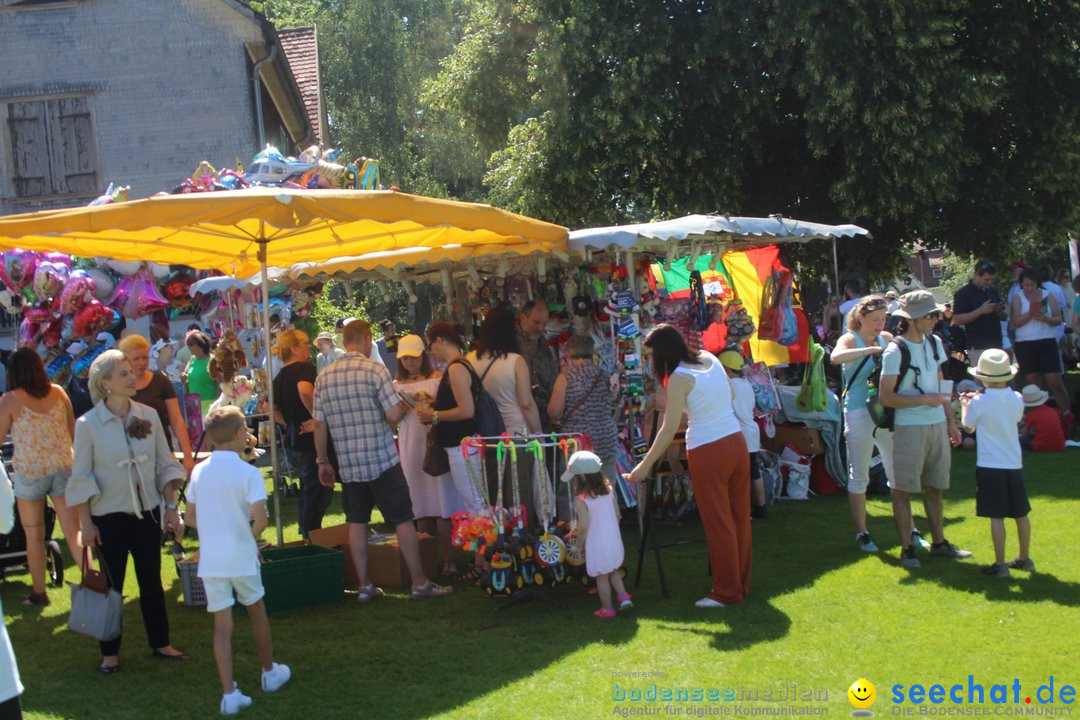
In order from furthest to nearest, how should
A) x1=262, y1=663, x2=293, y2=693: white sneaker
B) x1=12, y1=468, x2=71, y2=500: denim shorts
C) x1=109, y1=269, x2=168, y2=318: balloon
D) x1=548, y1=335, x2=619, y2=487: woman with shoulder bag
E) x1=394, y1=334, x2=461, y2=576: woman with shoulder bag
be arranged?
x1=109, y1=269, x2=168, y2=318: balloon
x1=394, y1=334, x2=461, y2=576: woman with shoulder bag
x1=548, y1=335, x2=619, y2=487: woman with shoulder bag
x1=12, y1=468, x2=71, y2=500: denim shorts
x1=262, y1=663, x2=293, y2=693: white sneaker

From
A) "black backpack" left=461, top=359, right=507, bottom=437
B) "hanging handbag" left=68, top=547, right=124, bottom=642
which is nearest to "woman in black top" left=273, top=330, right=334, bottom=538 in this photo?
"black backpack" left=461, top=359, right=507, bottom=437

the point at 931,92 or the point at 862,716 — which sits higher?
the point at 931,92

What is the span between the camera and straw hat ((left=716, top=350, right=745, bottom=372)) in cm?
895

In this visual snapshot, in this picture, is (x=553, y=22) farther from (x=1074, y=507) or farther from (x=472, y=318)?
(x=1074, y=507)

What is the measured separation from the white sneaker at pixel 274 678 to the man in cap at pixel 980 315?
30.8 feet

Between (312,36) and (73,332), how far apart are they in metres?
17.9

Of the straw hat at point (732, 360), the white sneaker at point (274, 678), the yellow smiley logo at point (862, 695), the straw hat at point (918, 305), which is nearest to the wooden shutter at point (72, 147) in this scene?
the straw hat at point (732, 360)

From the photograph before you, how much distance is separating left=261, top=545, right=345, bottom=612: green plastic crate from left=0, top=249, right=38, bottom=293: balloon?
14.5ft

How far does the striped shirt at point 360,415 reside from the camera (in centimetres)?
689

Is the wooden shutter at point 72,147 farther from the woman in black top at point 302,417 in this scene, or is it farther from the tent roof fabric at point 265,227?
the woman in black top at point 302,417

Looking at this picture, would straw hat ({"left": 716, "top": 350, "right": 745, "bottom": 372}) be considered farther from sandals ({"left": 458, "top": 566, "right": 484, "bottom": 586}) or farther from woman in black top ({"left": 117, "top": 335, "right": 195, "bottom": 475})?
woman in black top ({"left": 117, "top": 335, "right": 195, "bottom": 475})

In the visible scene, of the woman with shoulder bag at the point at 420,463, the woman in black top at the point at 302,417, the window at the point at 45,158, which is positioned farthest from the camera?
the window at the point at 45,158

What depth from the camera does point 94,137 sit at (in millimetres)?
17844

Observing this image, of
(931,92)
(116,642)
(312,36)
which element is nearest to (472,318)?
(116,642)
